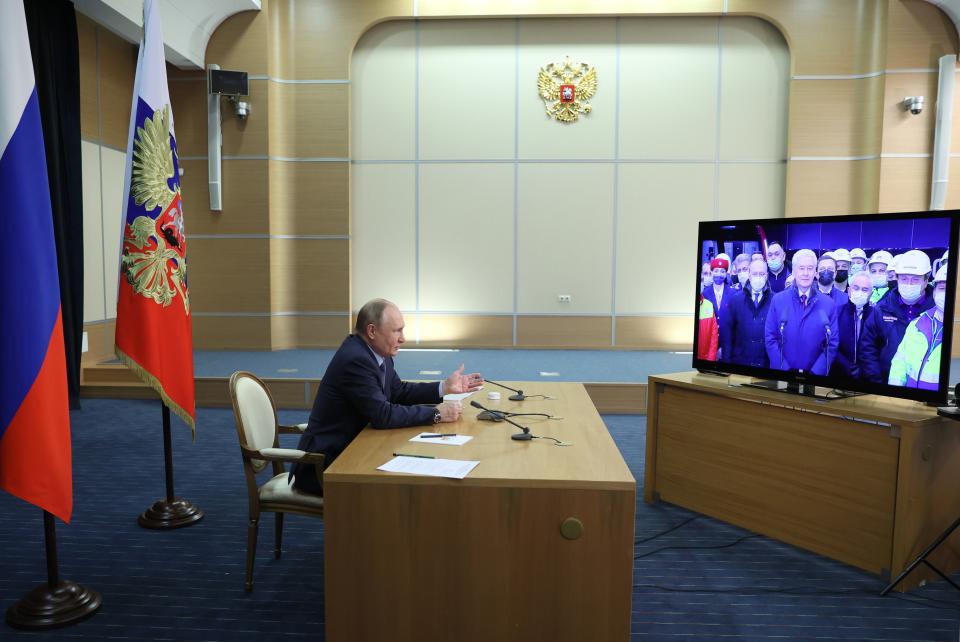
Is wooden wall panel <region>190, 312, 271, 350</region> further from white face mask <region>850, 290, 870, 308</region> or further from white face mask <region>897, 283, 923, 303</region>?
white face mask <region>897, 283, 923, 303</region>

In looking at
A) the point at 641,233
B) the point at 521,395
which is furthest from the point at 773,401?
the point at 641,233

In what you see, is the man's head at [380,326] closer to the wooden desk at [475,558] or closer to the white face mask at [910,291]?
the wooden desk at [475,558]

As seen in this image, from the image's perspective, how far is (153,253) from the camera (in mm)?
3379

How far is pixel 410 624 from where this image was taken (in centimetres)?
211

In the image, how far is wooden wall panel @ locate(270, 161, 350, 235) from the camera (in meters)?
8.09

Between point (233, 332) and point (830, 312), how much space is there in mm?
6756

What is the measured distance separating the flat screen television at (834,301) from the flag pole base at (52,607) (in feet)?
10.6

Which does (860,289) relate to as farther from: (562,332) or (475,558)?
(562,332)

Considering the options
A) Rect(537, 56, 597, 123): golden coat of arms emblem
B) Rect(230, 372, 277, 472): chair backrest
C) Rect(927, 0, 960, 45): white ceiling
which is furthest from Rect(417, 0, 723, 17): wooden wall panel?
Rect(230, 372, 277, 472): chair backrest

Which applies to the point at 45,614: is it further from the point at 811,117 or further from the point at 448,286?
the point at 811,117

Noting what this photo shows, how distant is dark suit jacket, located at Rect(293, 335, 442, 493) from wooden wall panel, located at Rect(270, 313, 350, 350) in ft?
17.9

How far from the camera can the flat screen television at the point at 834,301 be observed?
9.57 feet

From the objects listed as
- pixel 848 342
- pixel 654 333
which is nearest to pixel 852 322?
pixel 848 342

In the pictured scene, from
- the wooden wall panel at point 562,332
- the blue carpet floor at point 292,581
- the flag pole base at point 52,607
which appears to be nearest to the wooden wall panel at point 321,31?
the wooden wall panel at point 562,332
